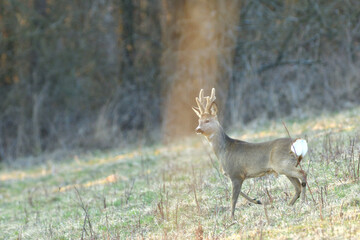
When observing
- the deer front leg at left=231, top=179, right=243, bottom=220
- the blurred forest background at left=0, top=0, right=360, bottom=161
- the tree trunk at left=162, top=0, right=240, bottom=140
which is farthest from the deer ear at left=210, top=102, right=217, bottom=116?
the tree trunk at left=162, top=0, right=240, bottom=140

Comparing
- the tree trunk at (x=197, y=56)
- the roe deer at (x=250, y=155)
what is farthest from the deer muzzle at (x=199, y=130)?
the tree trunk at (x=197, y=56)

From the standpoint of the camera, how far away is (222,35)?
19547mm

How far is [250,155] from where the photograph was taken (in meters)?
6.54

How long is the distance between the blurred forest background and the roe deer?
1008cm

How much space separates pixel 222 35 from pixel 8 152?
330 inches

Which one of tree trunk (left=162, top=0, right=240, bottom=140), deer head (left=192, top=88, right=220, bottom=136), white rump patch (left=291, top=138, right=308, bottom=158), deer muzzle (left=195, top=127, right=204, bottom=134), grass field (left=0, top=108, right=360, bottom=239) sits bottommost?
grass field (left=0, top=108, right=360, bottom=239)

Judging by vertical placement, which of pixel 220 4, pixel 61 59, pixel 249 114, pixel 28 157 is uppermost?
pixel 220 4

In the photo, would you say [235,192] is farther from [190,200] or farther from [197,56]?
[197,56]

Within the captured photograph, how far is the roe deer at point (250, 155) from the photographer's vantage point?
6133 mm

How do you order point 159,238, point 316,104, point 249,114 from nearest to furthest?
point 159,238 < point 316,104 < point 249,114

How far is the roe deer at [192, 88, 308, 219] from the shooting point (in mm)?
6133

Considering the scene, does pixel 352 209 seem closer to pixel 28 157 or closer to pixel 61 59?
pixel 28 157

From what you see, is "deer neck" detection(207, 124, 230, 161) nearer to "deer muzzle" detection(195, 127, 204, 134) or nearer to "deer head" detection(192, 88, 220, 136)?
"deer head" detection(192, 88, 220, 136)

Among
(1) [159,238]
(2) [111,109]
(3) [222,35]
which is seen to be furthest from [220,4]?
(1) [159,238]
